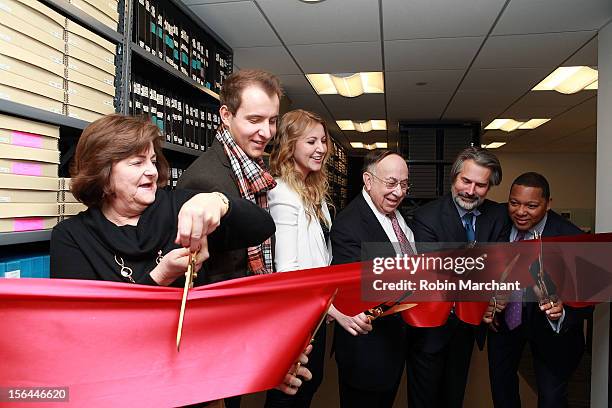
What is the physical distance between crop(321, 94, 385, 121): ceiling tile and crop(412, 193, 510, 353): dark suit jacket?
285cm

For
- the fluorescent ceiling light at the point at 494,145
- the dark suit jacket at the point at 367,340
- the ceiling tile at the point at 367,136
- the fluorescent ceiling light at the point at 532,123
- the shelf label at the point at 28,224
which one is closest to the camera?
Result: the shelf label at the point at 28,224

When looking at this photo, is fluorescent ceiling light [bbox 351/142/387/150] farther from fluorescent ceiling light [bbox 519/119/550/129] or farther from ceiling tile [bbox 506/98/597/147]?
fluorescent ceiling light [bbox 519/119/550/129]

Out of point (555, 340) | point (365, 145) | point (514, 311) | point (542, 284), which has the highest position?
point (365, 145)

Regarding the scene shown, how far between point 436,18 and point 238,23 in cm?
118

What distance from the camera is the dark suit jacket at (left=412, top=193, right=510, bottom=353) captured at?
1997 millimetres

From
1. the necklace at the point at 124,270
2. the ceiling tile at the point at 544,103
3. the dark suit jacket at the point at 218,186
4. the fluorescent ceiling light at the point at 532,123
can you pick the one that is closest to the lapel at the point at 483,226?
the dark suit jacket at the point at 218,186

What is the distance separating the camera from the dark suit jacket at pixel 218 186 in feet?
4.15

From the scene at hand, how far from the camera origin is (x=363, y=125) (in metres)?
6.69

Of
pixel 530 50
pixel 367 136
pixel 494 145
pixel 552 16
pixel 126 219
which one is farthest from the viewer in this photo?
pixel 494 145

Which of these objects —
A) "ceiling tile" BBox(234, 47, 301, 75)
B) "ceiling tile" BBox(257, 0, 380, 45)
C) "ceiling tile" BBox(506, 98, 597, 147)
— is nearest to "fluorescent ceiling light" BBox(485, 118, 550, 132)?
"ceiling tile" BBox(506, 98, 597, 147)

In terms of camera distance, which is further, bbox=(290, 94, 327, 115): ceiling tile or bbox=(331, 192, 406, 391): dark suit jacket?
bbox=(290, 94, 327, 115): ceiling tile

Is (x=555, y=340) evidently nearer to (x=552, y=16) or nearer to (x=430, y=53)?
(x=552, y=16)

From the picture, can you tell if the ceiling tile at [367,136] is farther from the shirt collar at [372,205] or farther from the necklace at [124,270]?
the necklace at [124,270]

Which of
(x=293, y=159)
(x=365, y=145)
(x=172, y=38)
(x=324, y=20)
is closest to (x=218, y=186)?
(x=293, y=159)
